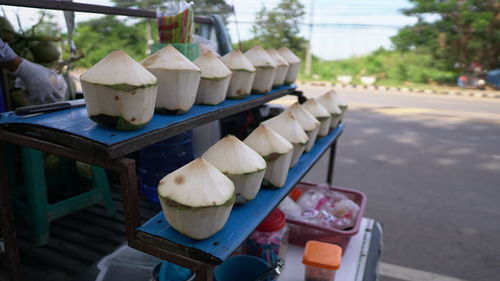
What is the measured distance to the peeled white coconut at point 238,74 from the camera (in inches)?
68.6

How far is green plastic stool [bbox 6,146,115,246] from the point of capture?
2.12 m

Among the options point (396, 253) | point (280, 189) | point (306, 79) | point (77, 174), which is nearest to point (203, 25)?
point (77, 174)

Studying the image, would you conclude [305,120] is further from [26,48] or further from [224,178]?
[26,48]

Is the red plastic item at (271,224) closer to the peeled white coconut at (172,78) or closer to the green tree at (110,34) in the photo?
the peeled white coconut at (172,78)

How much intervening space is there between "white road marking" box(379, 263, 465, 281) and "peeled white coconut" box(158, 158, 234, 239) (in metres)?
2.00

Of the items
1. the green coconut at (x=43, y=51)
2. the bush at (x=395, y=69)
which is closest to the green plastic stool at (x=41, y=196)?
the green coconut at (x=43, y=51)

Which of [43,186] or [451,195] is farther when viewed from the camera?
[451,195]

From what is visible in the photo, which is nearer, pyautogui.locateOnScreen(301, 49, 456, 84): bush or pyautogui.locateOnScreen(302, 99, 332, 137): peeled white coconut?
pyautogui.locateOnScreen(302, 99, 332, 137): peeled white coconut

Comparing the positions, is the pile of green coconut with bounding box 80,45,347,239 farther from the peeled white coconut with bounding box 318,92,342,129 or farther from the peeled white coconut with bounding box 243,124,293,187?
the peeled white coconut with bounding box 318,92,342,129

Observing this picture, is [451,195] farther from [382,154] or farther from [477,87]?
[477,87]

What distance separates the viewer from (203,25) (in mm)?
3312

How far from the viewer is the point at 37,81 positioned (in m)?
2.06

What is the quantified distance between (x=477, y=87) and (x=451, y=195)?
13.3m

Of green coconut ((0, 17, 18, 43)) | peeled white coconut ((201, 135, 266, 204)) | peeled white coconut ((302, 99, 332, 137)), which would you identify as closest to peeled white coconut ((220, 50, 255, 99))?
peeled white coconut ((201, 135, 266, 204))
